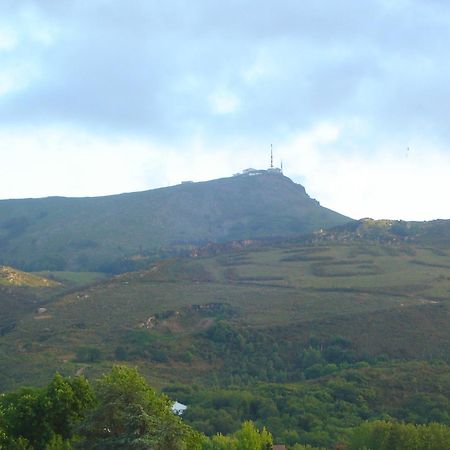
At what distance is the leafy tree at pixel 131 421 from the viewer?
24.6 m

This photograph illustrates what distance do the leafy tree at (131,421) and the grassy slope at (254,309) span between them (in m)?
37.3

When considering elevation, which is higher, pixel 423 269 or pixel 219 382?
pixel 423 269

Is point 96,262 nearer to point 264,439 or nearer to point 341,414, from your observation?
point 341,414

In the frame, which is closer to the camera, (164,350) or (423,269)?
(164,350)

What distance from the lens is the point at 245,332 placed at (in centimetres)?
8462

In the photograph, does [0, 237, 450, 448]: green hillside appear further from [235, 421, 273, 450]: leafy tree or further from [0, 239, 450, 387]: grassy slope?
[235, 421, 273, 450]: leafy tree

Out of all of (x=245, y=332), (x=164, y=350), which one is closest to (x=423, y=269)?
(x=245, y=332)

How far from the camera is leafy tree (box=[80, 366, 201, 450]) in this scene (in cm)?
2462

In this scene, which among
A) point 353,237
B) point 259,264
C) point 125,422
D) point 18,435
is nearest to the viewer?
point 125,422

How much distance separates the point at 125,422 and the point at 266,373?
50.7 meters

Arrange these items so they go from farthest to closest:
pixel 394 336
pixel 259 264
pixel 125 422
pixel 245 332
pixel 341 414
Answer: pixel 259 264 → pixel 245 332 → pixel 394 336 → pixel 341 414 → pixel 125 422

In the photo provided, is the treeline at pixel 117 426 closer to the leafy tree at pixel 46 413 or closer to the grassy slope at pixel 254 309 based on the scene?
the leafy tree at pixel 46 413

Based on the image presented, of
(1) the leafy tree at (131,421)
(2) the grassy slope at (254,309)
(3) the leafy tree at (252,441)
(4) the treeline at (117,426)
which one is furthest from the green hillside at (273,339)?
(1) the leafy tree at (131,421)

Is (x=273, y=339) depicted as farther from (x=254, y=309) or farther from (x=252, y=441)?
(x=252, y=441)
